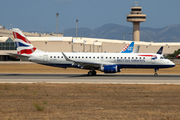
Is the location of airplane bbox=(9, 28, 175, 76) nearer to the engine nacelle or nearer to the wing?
the wing

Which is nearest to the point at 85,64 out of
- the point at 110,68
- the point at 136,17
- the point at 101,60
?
the point at 101,60

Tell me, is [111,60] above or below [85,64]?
above

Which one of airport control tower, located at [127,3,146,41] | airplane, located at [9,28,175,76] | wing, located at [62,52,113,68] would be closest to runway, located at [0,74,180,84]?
wing, located at [62,52,113,68]

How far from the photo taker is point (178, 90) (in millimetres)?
25438

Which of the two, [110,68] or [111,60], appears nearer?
[110,68]

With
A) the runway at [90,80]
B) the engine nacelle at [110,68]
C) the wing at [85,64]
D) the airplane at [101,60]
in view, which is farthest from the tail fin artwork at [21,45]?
the engine nacelle at [110,68]

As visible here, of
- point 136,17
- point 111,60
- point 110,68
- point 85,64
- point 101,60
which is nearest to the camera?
point 110,68

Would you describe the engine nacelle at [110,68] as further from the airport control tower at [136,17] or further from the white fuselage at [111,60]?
the airport control tower at [136,17]

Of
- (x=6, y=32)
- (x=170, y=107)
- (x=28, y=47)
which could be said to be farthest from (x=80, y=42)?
(x=170, y=107)

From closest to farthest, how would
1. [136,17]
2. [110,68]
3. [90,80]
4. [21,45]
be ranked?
1. [90,80]
2. [110,68]
3. [21,45]
4. [136,17]

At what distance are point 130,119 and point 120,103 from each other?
4.60 meters

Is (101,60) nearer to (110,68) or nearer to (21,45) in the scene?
(110,68)

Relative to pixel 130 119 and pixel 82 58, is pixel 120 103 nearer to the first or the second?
pixel 130 119

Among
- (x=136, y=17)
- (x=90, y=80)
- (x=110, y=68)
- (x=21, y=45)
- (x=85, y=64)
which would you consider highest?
(x=136, y=17)
